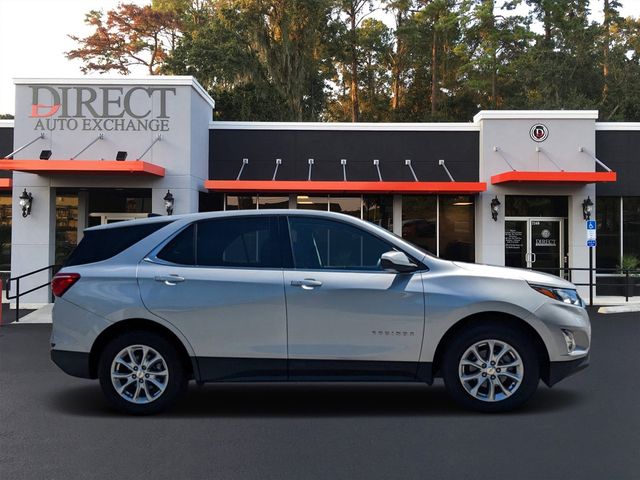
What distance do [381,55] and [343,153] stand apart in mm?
24126

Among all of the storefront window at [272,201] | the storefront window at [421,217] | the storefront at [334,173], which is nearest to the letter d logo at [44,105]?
the storefront at [334,173]

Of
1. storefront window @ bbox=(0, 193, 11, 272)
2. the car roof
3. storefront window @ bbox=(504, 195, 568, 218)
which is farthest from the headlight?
storefront window @ bbox=(0, 193, 11, 272)

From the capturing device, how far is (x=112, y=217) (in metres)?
19.9

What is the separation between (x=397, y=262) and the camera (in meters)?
6.10

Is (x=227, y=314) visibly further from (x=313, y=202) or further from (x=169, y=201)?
(x=313, y=202)

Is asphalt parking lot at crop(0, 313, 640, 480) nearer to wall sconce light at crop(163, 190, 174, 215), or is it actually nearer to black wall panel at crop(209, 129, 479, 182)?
wall sconce light at crop(163, 190, 174, 215)

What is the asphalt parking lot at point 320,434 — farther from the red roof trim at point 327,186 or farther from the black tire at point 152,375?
the red roof trim at point 327,186

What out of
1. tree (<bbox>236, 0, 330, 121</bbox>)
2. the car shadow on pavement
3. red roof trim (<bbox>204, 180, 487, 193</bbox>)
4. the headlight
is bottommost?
the car shadow on pavement

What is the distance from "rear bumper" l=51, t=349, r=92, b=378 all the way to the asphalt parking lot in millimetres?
405

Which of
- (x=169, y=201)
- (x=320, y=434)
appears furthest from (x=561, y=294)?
(x=169, y=201)

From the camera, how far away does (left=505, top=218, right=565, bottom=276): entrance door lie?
816 inches

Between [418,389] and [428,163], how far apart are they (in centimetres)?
1408

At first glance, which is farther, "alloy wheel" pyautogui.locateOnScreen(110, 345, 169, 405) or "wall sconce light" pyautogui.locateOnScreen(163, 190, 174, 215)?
"wall sconce light" pyautogui.locateOnScreen(163, 190, 174, 215)

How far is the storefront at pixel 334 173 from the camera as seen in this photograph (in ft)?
59.0
